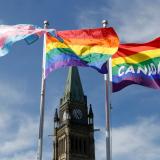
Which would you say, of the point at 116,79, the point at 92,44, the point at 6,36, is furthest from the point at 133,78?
the point at 6,36

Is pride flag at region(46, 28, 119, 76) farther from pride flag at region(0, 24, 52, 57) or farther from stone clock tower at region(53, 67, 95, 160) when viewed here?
stone clock tower at region(53, 67, 95, 160)

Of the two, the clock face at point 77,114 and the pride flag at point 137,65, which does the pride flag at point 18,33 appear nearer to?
the pride flag at point 137,65

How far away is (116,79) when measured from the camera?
22297 millimetres

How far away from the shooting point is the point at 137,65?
73.6ft

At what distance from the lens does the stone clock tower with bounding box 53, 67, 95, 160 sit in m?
98.8

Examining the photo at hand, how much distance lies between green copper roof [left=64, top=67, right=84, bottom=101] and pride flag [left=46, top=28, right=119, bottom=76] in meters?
81.1

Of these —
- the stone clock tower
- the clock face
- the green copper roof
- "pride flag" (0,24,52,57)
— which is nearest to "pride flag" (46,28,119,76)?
"pride flag" (0,24,52,57)

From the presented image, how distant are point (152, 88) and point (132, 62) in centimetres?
161

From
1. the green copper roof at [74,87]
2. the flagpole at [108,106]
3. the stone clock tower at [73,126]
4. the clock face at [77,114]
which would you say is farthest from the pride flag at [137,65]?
the green copper roof at [74,87]

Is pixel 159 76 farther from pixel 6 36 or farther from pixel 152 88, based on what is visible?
pixel 6 36

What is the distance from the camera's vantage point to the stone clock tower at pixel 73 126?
98.8 metres

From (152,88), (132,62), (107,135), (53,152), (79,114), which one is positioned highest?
(79,114)

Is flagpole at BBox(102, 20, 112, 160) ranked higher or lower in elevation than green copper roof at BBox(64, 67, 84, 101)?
lower

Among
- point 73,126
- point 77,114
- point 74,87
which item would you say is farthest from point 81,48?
point 74,87
